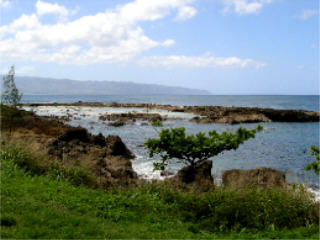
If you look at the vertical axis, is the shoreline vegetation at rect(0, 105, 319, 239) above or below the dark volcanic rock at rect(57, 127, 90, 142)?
below

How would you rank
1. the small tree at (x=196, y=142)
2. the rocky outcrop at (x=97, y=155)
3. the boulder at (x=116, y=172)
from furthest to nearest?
the rocky outcrop at (x=97, y=155)
the boulder at (x=116, y=172)
the small tree at (x=196, y=142)

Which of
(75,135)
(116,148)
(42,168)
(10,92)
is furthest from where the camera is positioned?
(75,135)

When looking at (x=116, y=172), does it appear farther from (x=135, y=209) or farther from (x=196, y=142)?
(x=135, y=209)

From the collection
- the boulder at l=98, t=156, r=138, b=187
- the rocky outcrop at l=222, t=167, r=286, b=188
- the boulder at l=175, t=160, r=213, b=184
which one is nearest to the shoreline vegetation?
the boulder at l=175, t=160, r=213, b=184

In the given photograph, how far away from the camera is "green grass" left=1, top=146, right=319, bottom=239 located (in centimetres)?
651

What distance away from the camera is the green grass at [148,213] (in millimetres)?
6509

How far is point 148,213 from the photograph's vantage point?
8.20 m

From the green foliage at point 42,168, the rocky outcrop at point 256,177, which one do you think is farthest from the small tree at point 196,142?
the rocky outcrop at point 256,177

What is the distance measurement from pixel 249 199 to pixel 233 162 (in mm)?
12005

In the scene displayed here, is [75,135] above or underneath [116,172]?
above

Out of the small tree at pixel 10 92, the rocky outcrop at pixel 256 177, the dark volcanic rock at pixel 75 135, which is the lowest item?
the rocky outcrop at pixel 256 177

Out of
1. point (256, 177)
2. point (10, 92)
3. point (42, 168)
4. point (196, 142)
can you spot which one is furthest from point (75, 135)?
point (196, 142)

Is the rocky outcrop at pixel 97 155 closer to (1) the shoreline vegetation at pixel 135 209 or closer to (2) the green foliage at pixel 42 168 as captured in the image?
(2) the green foliage at pixel 42 168

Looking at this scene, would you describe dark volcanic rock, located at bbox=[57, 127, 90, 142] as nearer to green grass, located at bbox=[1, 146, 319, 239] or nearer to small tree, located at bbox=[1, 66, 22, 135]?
small tree, located at bbox=[1, 66, 22, 135]
